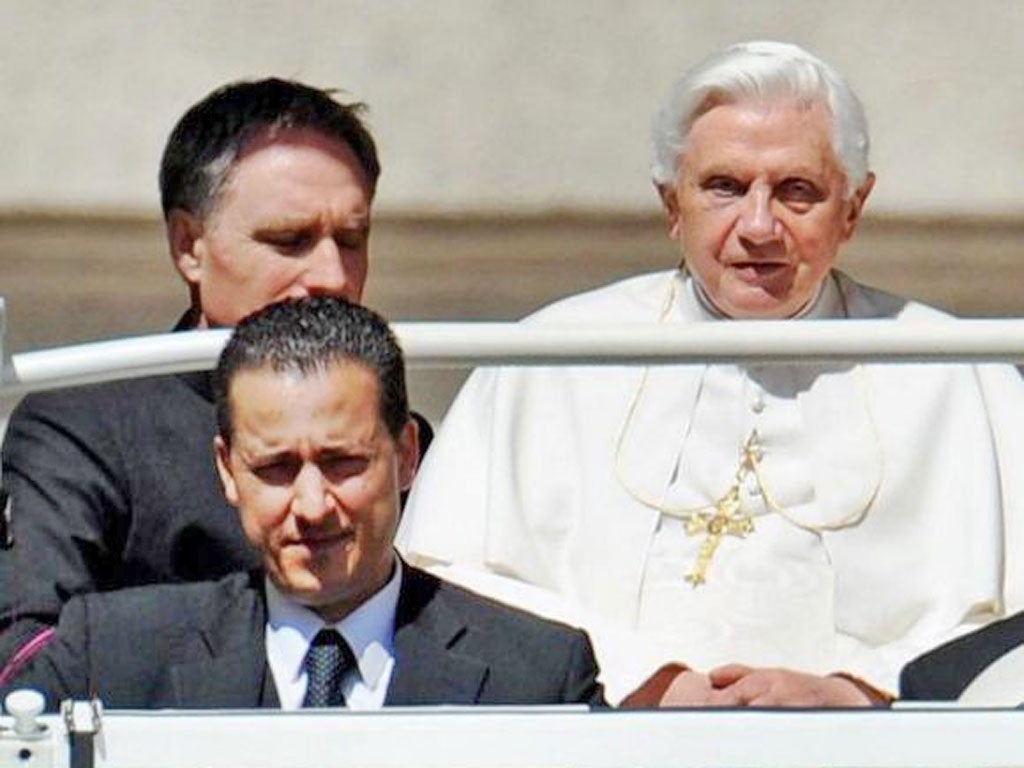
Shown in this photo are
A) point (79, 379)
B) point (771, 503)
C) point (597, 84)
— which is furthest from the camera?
point (597, 84)

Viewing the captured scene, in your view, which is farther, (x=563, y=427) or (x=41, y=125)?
(x=41, y=125)

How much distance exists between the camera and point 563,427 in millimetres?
7199

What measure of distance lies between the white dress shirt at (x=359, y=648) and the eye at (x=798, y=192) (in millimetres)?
1061

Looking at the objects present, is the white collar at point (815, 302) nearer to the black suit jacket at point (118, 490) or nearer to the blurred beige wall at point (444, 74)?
Result: the black suit jacket at point (118, 490)

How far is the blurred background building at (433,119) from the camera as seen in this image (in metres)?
8.87

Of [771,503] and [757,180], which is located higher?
[757,180]

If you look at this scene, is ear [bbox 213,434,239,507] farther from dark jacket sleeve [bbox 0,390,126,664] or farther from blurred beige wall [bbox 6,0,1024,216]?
blurred beige wall [bbox 6,0,1024,216]

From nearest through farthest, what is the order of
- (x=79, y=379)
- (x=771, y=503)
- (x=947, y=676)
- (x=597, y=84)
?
(x=79, y=379) < (x=947, y=676) < (x=771, y=503) < (x=597, y=84)

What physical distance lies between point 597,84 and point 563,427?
1.77 meters

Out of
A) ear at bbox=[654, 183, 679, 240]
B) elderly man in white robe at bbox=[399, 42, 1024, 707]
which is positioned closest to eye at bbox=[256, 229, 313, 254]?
elderly man in white robe at bbox=[399, 42, 1024, 707]

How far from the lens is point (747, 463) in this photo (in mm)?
7125

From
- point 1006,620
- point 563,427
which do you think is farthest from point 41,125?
point 1006,620

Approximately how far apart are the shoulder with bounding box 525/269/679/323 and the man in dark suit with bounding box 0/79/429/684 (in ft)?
1.52

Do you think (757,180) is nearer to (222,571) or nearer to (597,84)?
(222,571)
